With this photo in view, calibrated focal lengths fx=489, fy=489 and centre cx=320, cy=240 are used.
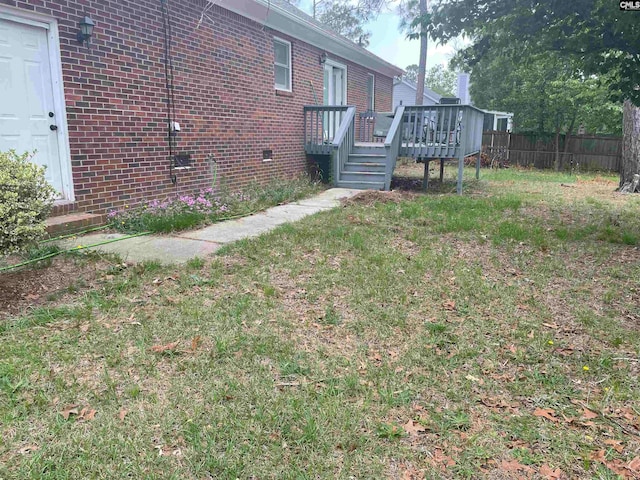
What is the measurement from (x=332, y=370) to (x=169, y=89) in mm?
5767

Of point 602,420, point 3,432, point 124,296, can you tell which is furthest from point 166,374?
point 602,420

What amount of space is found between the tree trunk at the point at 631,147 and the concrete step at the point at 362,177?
6199 millimetres

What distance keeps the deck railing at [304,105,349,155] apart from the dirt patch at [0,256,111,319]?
7.18m

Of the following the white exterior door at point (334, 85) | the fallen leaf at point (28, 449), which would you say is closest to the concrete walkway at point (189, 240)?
the fallen leaf at point (28, 449)

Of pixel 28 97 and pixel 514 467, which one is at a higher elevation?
pixel 28 97

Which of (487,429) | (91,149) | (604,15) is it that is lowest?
(487,429)

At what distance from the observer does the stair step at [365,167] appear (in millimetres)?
10648

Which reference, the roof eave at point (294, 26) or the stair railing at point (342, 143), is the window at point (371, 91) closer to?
the roof eave at point (294, 26)

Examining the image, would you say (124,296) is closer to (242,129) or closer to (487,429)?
(487,429)

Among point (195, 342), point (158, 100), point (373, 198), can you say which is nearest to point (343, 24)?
point (373, 198)

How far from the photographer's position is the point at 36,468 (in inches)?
82.9

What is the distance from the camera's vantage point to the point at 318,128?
11.8 metres

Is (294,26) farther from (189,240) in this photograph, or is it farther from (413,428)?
(413,428)

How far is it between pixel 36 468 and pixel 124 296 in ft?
6.53
